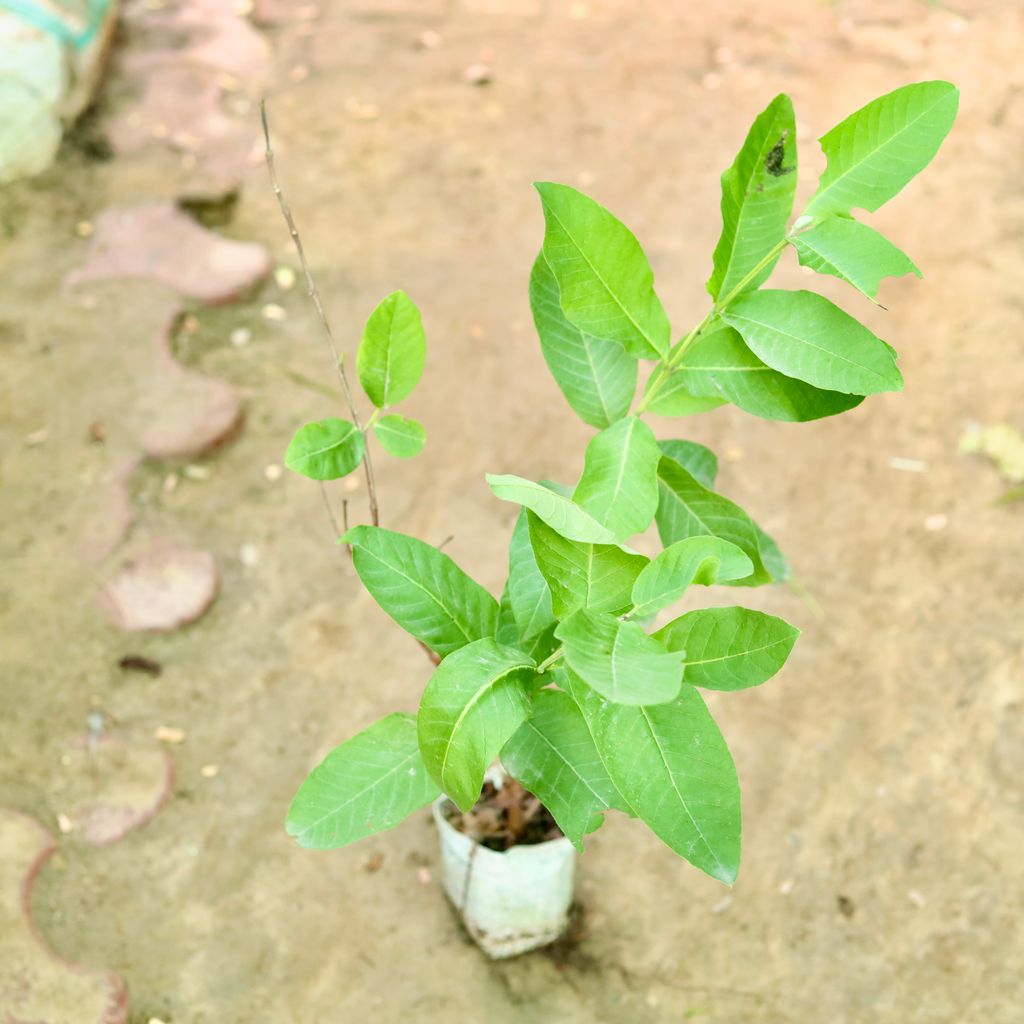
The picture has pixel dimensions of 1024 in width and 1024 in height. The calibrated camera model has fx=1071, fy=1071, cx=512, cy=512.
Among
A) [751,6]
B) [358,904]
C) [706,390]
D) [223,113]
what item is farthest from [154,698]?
[751,6]

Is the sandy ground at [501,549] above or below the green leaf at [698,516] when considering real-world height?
below

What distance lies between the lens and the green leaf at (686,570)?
1.17 meters

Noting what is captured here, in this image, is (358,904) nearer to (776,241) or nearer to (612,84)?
(776,241)

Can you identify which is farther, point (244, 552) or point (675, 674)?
point (244, 552)

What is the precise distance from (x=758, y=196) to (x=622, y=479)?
1.23ft

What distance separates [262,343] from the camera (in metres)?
3.54

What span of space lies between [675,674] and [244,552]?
215 centimetres

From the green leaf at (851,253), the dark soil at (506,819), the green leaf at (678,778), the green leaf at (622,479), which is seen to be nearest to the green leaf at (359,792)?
the green leaf at (678,778)

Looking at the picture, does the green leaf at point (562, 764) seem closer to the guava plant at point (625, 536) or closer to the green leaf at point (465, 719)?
the guava plant at point (625, 536)

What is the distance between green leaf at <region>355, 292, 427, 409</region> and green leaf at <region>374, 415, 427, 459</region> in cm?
3

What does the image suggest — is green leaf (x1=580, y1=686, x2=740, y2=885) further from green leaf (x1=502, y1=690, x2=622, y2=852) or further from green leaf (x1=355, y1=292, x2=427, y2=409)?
green leaf (x1=355, y1=292, x2=427, y2=409)

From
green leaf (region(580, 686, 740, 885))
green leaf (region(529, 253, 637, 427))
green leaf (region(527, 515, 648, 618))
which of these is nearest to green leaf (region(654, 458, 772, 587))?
green leaf (region(529, 253, 637, 427))

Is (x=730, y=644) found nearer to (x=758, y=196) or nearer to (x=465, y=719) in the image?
(x=465, y=719)

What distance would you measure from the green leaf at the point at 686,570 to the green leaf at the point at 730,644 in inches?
1.6
